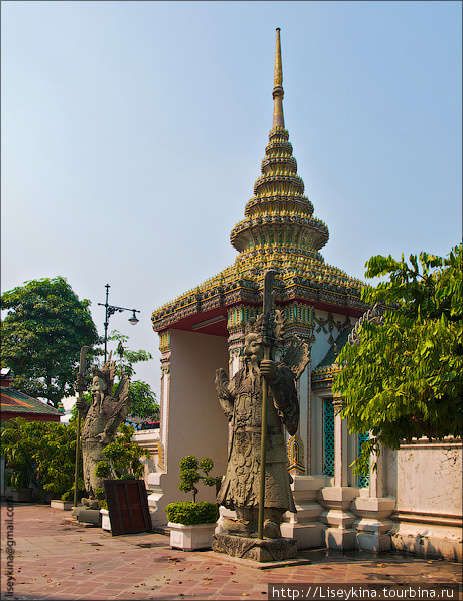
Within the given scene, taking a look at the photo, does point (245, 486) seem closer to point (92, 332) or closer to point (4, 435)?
point (4, 435)

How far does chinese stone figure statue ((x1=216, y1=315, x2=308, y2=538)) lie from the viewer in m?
10.6

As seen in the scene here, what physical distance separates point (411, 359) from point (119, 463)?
10.6m

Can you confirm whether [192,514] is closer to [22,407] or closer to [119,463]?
[119,463]

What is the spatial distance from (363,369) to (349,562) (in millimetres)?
4207

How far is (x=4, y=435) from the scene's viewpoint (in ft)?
78.0

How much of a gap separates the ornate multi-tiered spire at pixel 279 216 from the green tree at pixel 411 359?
24.3 feet

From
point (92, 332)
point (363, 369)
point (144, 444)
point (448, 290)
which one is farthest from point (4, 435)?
point (448, 290)

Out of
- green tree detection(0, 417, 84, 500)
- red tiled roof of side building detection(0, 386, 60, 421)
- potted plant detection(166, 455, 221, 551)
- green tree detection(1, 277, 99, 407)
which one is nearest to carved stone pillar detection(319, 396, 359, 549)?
potted plant detection(166, 455, 221, 551)

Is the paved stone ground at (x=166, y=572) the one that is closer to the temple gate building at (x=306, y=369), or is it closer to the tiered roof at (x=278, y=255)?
the temple gate building at (x=306, y=369)

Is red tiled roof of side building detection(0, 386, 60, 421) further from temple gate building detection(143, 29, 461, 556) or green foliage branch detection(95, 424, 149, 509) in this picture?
temple gate building detection(143, 29, 461, 556)

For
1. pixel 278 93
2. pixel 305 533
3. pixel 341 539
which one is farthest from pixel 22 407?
pixel 341 539

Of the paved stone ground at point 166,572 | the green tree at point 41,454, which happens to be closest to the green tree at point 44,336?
the green tree at point 41,454

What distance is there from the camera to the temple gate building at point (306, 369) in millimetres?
12969

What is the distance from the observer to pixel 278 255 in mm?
16688
